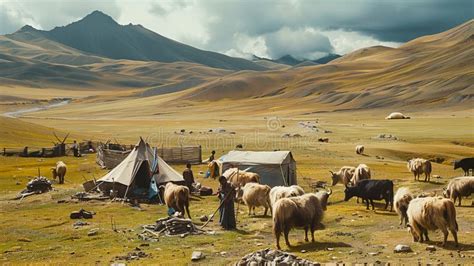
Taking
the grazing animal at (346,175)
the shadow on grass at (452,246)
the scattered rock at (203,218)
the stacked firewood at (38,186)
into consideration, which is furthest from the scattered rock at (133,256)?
the stacked firewood at (38,186)

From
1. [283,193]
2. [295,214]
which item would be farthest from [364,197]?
[295,214]

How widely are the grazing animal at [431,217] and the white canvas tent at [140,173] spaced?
17.1 m

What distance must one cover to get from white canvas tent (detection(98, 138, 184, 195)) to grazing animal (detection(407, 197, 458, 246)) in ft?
56.1

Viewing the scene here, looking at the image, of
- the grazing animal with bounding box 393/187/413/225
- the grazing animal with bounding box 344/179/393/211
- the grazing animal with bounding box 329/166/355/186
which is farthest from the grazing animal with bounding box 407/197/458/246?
the grazing animal with bounding box 329/166/355/186

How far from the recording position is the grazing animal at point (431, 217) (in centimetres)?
1529

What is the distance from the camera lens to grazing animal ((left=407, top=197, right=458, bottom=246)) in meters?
15.3

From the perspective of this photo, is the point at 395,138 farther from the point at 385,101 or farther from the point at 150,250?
the point at 385,101

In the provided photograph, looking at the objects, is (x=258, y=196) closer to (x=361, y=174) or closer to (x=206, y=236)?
(x=206, y=236)

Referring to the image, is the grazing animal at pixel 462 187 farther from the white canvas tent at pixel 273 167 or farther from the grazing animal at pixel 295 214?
the white canvas tent at pixel 273 167

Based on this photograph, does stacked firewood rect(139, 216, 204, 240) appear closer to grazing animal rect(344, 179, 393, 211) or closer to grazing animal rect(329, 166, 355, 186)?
grazing animal rect(344, 179, 393, 211)

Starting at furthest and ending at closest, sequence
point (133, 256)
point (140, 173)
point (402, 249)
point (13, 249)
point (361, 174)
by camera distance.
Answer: point (140, 173), point (361, 174), point (13, 249), point (133, 256), point (402, 249)

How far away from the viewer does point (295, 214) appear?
55.8 ft

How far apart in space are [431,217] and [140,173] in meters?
19.4

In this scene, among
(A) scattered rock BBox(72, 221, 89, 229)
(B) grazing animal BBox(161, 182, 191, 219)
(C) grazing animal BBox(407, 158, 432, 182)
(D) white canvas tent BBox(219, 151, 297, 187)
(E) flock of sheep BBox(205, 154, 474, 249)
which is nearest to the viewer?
(E) flock of sheep BBox(205, 154, 474, 249)
